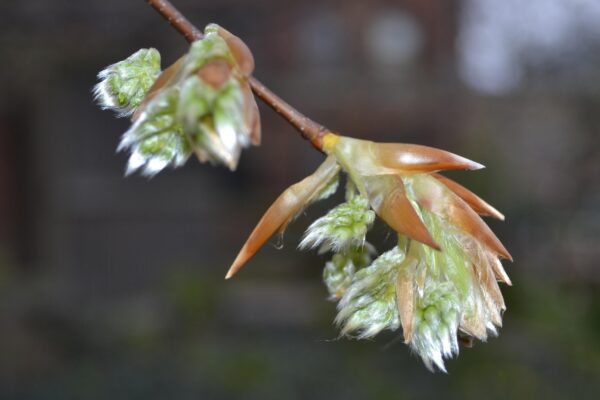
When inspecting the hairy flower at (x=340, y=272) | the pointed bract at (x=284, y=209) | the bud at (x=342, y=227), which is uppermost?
the pointed bract at (x=284, y=209)

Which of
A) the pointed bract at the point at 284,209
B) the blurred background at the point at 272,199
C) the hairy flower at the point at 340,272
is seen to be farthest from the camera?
the blurred background at the point at 272,199

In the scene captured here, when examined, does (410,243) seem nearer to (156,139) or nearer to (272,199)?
(156,139)

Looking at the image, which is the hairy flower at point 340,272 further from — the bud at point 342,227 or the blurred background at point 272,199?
the blurred background at point 272,199

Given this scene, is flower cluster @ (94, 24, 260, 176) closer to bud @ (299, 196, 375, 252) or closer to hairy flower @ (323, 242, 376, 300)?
bud @ (299, 196, 375, 252)

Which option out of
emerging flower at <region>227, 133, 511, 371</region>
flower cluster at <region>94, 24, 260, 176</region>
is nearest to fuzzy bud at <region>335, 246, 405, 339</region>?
emerging flower at <region>227, 133, 511, 371</region>

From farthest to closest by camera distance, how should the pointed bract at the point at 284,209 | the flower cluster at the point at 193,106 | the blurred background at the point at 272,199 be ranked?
1. the blurred background at the point at 272,199
2. the pointed bract at the point at 284,209
3. the flower cluster at the point at 193,106

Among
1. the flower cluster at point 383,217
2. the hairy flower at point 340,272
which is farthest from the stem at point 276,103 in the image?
the hairy flower at point 340,272

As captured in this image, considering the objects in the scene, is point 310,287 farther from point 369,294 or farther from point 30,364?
point 369,294
